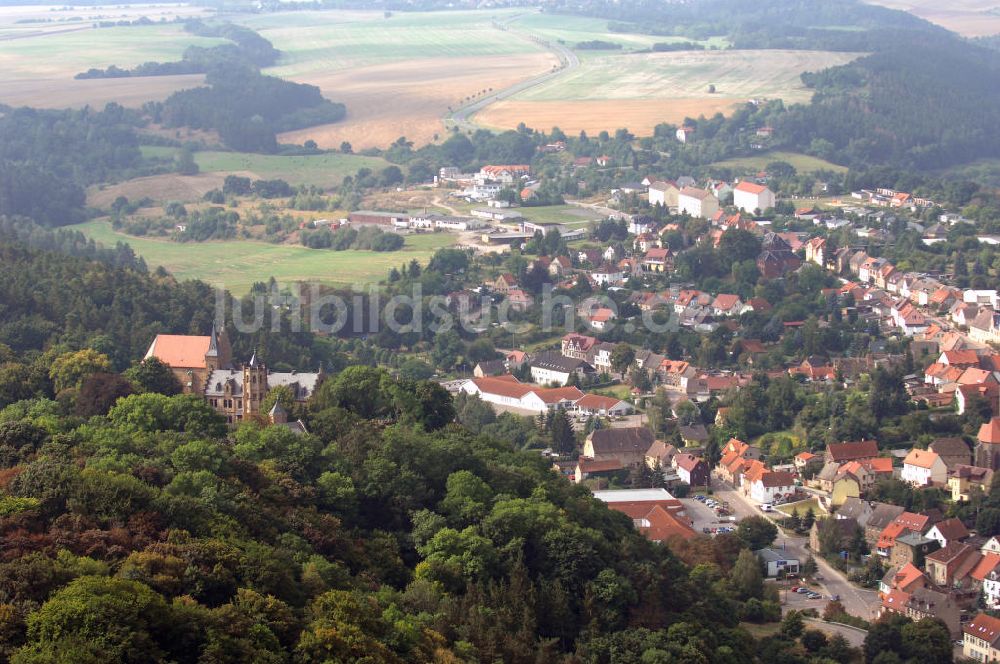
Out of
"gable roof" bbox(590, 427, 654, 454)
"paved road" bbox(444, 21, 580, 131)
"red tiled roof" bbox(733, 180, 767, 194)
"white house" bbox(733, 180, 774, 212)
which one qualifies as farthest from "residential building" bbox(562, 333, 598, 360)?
"paved road" bbox(444, 21, 580, 131)

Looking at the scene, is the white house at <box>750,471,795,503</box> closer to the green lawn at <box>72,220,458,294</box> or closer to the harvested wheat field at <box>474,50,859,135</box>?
the green lawn at <box>72,220,458,294</box>

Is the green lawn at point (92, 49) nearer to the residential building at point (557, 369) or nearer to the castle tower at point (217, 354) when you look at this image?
the residential building at point (557, 369)

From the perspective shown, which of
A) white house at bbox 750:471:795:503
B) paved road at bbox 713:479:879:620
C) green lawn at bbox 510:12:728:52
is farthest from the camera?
green lawn at bbox 510:12:728:52

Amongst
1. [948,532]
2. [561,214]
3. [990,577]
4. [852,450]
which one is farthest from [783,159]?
[990,577]

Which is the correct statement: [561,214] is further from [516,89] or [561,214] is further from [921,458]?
[516,89]

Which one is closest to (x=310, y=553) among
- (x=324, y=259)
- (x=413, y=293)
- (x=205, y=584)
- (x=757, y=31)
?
(x=205, y=584)

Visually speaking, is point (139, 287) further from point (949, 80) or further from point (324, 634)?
point (949, 80)
